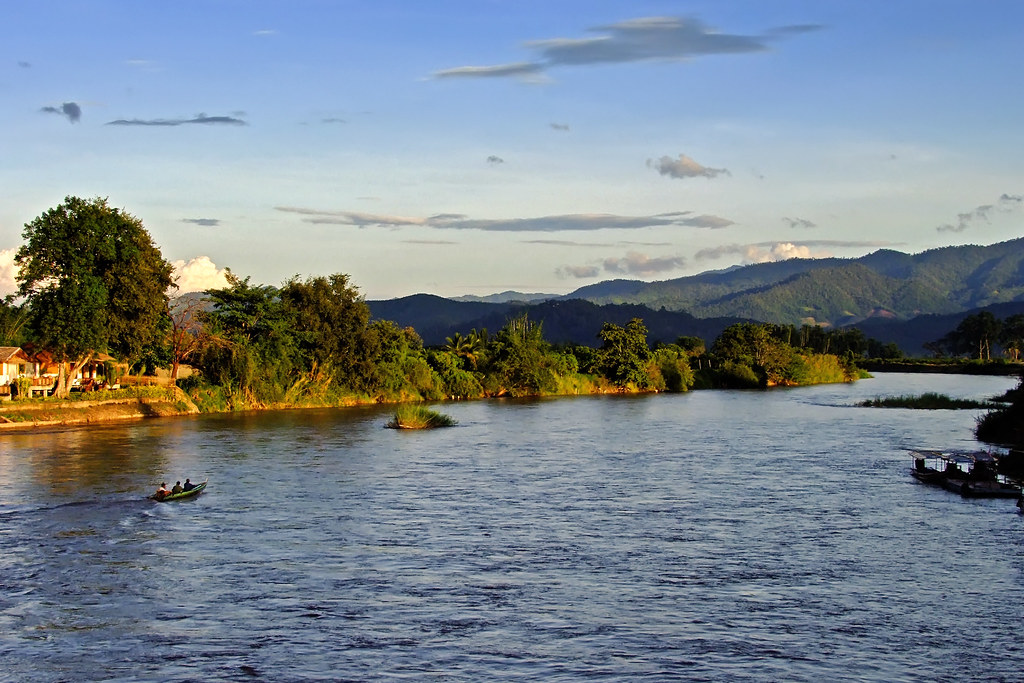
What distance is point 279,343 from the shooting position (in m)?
86.6

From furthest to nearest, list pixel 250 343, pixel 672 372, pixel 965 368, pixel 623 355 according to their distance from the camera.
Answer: pixel 965 368 → pixel 672 372 → pixel 623 355 → pixel 250 343

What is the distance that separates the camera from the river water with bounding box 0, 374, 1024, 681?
785 inches

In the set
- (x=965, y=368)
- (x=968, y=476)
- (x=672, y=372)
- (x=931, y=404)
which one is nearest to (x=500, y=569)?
(x=968, y=476)

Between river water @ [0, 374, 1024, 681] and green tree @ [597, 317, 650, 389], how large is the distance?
6757cm

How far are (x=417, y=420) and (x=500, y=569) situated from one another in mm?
42344

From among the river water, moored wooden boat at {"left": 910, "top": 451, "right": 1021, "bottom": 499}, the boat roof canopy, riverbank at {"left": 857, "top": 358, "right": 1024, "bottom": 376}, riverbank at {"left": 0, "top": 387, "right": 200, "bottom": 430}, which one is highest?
riverbank at {"left": 857, "top": 358, "right": 1024, "bottom": 376}

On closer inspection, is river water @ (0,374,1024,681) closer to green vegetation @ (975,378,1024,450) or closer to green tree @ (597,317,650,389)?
green vegetation @ (975,378,1024,450)

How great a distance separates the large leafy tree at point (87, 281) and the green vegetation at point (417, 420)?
18.4 meters

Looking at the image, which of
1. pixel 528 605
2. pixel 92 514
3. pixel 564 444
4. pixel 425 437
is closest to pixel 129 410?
pixel 425 437

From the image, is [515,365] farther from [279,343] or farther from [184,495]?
[184,495]

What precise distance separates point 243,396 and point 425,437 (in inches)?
1110

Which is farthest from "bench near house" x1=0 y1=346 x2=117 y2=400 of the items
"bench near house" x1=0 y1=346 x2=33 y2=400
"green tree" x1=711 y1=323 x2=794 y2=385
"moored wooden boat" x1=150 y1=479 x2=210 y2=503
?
"green tree" x1=711 y1=323 x2=794 y2=385

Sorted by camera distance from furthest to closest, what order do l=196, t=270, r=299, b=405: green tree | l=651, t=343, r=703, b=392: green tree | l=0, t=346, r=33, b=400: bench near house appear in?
l=651, t=343, r=703, b=392: green tree, l=196, t=270, r=299, b=405: green tree, l=0, t=346, r=33, b=400: bench near house

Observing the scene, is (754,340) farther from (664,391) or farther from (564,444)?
(564,444)
